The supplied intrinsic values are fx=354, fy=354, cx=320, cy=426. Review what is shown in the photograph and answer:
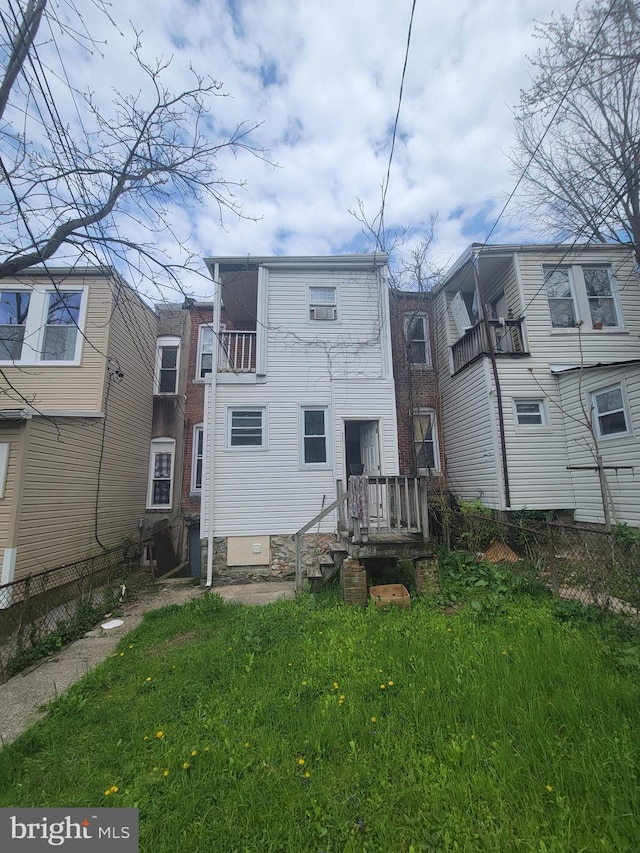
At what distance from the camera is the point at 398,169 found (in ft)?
18.2

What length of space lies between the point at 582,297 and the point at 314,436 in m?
Result: 8.23

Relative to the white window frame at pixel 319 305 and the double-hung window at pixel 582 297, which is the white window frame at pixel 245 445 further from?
the double-hung window at pixel 582 297

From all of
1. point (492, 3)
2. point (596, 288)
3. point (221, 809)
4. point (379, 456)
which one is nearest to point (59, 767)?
point (221, 809)

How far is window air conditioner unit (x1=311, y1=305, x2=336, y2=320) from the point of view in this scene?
928 cm

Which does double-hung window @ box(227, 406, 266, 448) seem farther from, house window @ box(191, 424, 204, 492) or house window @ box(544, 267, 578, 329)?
house window @ box(544, 267, 578, 329)

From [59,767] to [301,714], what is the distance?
1.77m

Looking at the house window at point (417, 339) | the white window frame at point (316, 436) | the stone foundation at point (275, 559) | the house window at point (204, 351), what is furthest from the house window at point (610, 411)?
the house window at point (204, 351)

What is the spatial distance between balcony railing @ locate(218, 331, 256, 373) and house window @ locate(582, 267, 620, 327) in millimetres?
9153

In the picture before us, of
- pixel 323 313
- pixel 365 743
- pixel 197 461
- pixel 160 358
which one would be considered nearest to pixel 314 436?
pixel 323 313

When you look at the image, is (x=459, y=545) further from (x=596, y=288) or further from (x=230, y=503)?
(x=596, y=288)

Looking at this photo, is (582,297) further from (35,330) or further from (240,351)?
(35,330)

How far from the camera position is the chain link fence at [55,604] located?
455 centimetres

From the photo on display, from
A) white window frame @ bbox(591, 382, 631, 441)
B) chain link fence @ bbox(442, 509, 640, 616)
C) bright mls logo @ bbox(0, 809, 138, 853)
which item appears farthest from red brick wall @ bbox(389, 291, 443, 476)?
bright mls logo @ bbox(0, 809, 138, 853)

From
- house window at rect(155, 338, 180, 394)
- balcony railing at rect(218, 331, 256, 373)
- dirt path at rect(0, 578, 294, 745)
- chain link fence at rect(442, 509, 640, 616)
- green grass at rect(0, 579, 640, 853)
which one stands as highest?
house window at rect(155, 338, 180, 394)
